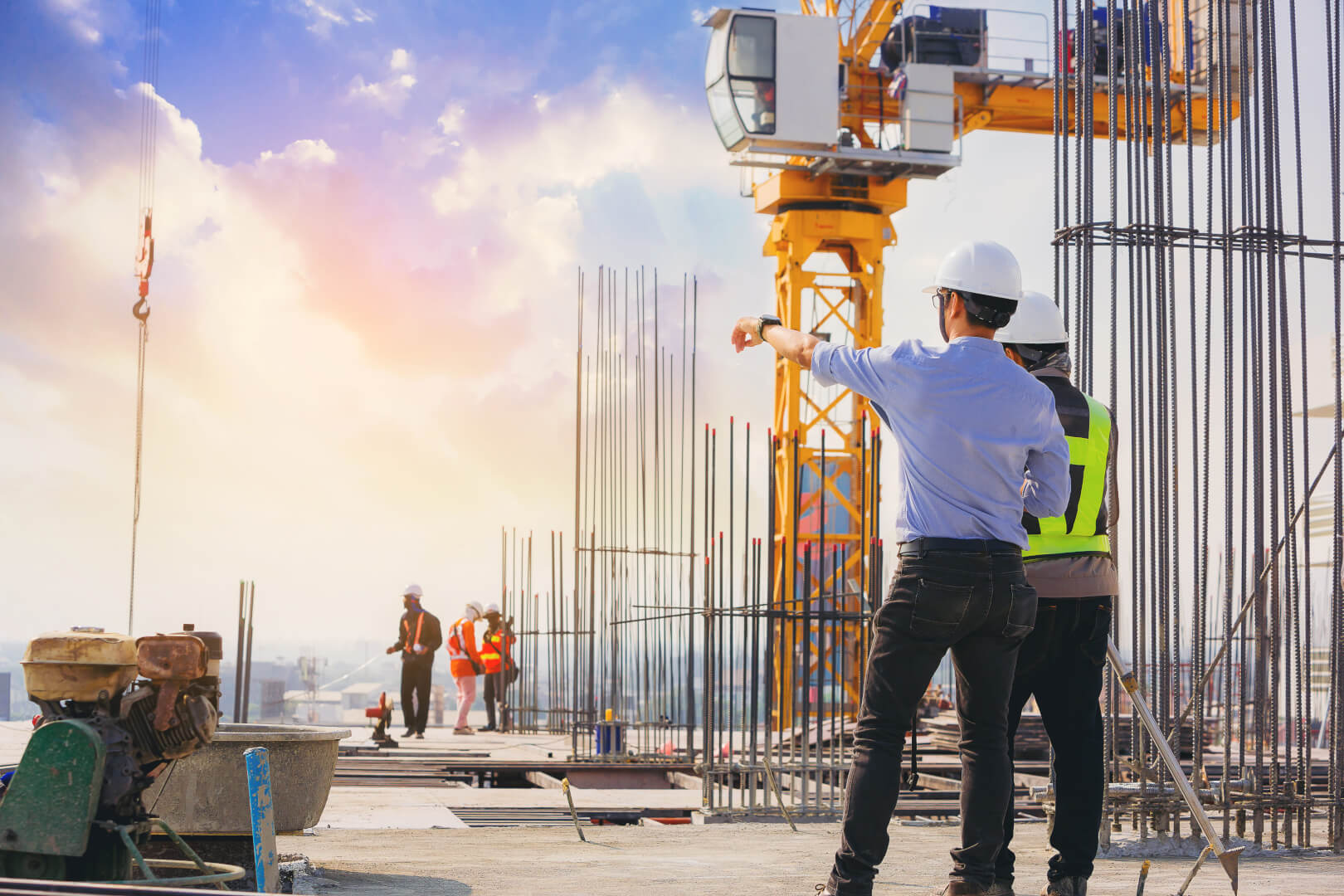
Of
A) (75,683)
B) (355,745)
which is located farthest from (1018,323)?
(355,745)

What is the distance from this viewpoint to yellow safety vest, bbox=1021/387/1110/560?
146 inches

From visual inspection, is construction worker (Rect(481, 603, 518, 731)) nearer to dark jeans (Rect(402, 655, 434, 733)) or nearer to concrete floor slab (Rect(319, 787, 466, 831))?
dark jeans (Rect(402, 655, 434, 733))

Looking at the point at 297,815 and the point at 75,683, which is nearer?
the point at 75,683

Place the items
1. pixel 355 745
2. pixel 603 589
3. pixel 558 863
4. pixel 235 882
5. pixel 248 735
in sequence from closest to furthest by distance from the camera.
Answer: pixel 235 882 → pixel 248 735 → pixel 558 863 → pixel 355 745 → pixel 603 589

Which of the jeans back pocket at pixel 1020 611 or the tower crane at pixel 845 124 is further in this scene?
the tower crane at pixel 845 124

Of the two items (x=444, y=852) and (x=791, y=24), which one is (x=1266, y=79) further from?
(x=791, y=24)

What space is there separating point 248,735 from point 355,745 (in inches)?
339

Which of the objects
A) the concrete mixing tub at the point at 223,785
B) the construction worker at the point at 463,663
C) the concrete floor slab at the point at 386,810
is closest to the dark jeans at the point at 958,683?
the concrete mixing tub at the point at 223,785

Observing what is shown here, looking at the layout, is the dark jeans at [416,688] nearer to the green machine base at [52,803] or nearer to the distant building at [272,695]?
the distant building at [272,695]

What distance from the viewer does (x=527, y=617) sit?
17.5 metres

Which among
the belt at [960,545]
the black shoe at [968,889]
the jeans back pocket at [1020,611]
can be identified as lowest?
the black shoe at [968,889]

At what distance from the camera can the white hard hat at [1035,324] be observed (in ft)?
12.8

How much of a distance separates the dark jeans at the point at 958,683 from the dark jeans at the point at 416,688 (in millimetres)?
11626

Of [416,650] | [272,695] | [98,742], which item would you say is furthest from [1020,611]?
[272,695]
